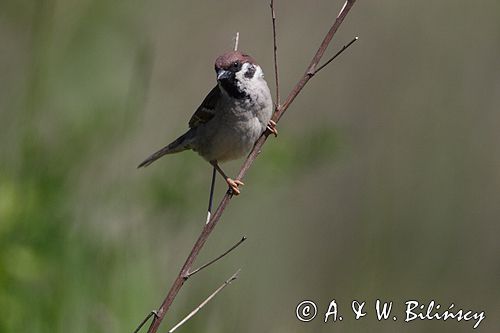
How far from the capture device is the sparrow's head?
3.24 meters

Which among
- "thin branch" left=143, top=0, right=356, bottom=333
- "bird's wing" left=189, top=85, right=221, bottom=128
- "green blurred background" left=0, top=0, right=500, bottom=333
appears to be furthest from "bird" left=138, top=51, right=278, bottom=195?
"thin branch" left=143, top=0, right=356, bottom=333

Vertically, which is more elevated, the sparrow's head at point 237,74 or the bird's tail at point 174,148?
the sparrow's head at point 237,74

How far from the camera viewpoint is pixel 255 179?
3.89m

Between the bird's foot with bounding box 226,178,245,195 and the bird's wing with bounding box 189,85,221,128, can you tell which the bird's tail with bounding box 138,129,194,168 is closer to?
the bird's wing with bounding box 189,85,221,128

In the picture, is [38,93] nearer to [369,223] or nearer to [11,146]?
[11,146]

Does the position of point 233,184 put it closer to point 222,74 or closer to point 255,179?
point 222,74

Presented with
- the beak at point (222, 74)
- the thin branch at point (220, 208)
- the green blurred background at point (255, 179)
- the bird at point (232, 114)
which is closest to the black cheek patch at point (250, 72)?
the bird at point (232, 114)

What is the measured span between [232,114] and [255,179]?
18.0 inches

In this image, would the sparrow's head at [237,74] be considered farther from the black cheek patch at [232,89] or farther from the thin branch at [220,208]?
the thin branch at [220,208]

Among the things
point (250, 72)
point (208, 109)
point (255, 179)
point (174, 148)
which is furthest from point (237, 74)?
point (255, 179)

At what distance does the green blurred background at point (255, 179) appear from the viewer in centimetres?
319

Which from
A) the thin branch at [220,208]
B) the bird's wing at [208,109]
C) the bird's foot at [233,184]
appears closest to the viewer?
the thin branch at [220,208]

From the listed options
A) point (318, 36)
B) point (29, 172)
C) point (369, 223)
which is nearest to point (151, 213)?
point (29, 172)

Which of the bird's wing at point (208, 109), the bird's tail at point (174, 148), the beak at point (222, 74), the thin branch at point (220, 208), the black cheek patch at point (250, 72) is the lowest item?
the thin branch at point (220, 208)
